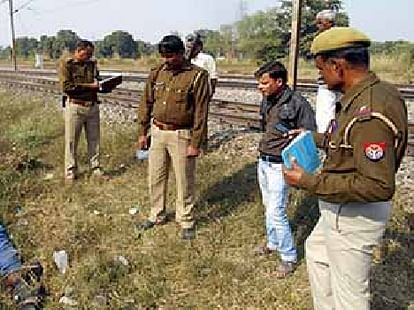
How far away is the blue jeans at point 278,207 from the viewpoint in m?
4.66

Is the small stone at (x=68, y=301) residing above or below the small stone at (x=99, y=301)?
below

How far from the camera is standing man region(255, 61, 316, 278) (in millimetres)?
4535

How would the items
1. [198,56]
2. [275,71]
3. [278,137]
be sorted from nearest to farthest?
[275,71] < [278,137] < [198,56]

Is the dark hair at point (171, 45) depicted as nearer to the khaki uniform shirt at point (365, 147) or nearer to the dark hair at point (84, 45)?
the dark hair at point (84, 45)

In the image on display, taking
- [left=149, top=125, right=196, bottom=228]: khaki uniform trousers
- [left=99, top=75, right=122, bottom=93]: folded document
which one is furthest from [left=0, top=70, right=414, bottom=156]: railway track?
[left=149, top=125, right=196, bottom=228]: khaki uniform trousers

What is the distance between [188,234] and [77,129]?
8.72ft

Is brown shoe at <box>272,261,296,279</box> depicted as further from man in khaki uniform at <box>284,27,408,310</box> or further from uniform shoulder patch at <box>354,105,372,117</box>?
uniform shoulder patch at <box>354,105,372,117</box>

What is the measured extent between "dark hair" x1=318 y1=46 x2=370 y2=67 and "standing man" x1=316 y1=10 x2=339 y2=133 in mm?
2940

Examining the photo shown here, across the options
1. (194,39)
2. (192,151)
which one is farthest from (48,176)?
(192,151)

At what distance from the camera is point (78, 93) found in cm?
739

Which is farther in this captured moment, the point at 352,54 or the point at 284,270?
the point at 284,270

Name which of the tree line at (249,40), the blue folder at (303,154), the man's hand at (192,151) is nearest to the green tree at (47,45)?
the tree line at (249,40)

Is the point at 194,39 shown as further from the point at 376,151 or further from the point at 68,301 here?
the point at 376,151

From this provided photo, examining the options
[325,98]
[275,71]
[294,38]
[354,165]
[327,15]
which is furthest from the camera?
[294,38]
